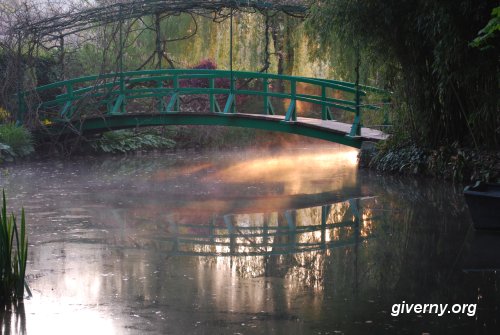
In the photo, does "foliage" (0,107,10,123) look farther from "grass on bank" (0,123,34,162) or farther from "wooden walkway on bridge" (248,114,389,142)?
"wooden walkway on bridge" (248,114,389,142)

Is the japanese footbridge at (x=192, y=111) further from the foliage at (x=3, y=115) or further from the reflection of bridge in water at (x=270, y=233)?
the reflection of bridge in water at (x=270, y=233)

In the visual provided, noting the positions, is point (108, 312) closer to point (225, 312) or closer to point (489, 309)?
point (225, 312)

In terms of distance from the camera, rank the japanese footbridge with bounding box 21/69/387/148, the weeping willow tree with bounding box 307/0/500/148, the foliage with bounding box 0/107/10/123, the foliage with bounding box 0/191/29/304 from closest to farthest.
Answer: the foliage with bounding box 0/191/29/304 < the weeping willow tree with bounding box 307/0/500/148 < the japanese footbridge with bounding box 21/69/387/148 < the foliage with bounding box 0/107/10/123

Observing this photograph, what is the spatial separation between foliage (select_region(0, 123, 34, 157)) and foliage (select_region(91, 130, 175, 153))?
1.88 m

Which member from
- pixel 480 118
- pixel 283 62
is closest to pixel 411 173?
pixel 480 118

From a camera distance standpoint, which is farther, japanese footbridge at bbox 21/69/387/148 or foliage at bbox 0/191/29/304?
japanese footbridge at bbox 21/69/387/148

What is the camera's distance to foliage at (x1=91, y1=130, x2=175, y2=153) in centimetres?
1850

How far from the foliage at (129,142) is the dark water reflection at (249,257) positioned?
17.6 feet

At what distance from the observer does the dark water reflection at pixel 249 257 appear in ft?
17.1

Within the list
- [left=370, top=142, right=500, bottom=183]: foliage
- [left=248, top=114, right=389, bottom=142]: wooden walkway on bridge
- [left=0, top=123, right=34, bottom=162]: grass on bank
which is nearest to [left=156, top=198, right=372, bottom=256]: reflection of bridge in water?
[left=370, top=142, right=500, bottom=183]: foliage

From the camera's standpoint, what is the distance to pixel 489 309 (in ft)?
17.7

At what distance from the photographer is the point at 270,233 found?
27.6 feet

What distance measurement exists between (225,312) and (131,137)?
1419cm

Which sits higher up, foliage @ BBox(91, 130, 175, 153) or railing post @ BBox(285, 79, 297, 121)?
railing post @ BBox(285, 79, 297, 121)
